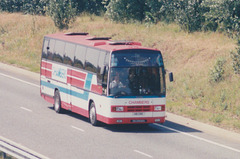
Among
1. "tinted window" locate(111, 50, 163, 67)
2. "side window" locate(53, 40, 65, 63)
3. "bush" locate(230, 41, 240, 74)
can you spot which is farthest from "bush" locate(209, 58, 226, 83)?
"side window" locate(53, 40, 65, 63)

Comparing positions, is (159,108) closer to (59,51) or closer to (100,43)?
(100,43)

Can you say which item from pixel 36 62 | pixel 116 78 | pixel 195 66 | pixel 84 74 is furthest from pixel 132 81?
pixel 36 62

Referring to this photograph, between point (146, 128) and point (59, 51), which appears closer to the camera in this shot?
point (146, 128)

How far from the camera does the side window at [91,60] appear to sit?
2156 cm

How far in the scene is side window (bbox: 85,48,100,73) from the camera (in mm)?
21562

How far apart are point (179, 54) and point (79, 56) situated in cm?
1053

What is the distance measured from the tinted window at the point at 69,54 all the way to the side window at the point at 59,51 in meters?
0.33

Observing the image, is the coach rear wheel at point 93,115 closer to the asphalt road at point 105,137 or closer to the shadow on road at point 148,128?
the asphalt road at point 105,137

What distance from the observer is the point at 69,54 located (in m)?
23.7

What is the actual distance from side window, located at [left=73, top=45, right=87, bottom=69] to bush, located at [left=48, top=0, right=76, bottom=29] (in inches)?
795

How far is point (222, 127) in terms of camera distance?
71.1 ft

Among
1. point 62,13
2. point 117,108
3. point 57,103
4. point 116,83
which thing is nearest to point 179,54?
point 57,103

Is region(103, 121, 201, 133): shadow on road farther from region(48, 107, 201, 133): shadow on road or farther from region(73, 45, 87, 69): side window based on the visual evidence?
region(73, 45, 87, 69): side window

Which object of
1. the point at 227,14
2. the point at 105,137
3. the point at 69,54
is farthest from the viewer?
the point at 227,14
